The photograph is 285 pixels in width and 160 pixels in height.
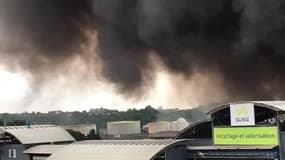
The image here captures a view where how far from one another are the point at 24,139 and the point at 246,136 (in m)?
22.7

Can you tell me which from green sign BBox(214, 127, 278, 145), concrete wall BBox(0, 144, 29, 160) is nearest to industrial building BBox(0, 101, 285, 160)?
green sign BBox(214, 127, 278, 145)

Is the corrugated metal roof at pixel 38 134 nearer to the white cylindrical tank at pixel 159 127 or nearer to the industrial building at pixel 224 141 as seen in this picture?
the industrial building at pixel 224 141

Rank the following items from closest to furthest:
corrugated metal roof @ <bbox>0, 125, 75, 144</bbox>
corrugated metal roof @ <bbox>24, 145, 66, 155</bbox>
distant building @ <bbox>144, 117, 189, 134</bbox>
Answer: corrugated metal roof @ <bbox>24, 145, 66, 155</bbox>
corrugated metal roof @ <bbox>0, 125, 75, 144</bbox>
distant building @ <bbox>144, 117, 189, 134</bbox>

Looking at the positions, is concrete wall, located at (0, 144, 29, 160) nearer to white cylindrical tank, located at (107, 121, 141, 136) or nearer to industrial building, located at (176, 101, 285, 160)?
industrial building, located at (176, 101, 285, 160)

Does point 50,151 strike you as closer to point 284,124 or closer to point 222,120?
point 222,120

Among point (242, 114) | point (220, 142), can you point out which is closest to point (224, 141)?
point (220, 142)

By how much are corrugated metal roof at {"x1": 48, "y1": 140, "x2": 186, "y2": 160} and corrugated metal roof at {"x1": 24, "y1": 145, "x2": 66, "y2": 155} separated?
2749 millimetres

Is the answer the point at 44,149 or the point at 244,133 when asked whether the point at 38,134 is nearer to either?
the point at 44,149

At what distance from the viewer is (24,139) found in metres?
50.8

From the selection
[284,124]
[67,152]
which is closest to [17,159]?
[67,152]

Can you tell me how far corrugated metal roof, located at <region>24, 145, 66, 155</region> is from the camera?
47.2 metres

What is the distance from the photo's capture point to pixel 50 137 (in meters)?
53.6

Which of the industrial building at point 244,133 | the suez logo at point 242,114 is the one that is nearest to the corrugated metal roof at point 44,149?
the industrial building at point 244,133

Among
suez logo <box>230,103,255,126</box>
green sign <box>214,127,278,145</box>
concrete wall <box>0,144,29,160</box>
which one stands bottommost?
concrete wall <box>0,144,29,160</box>
